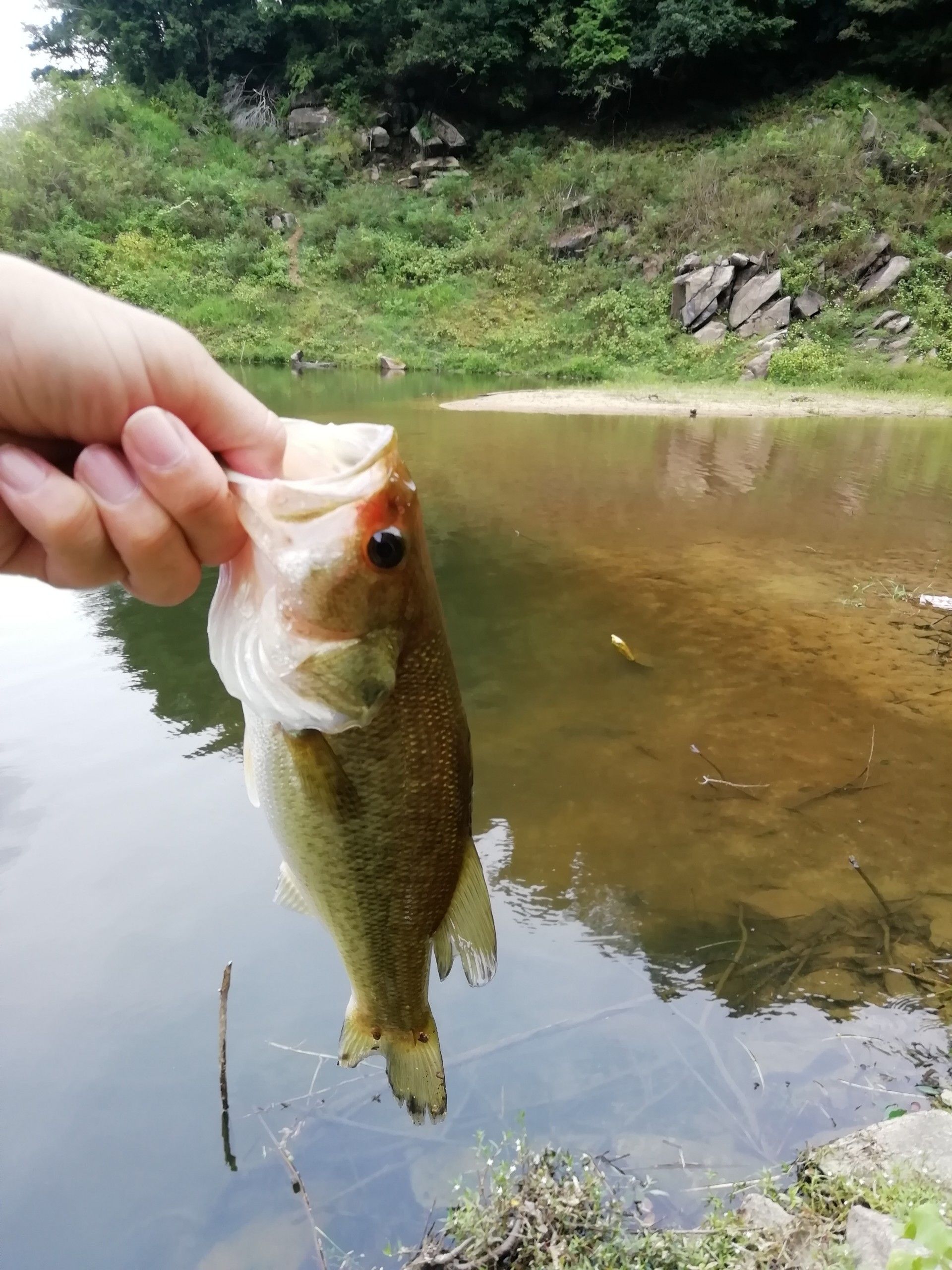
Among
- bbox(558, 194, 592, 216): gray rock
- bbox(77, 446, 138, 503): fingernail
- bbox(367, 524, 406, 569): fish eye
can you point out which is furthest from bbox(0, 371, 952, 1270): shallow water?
bbox(558, 194, 592, 216): gray rock

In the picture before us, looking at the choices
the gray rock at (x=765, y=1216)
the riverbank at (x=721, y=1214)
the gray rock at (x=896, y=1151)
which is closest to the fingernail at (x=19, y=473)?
the riverbank at (x=721, y=1214)

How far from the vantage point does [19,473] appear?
1.36 m

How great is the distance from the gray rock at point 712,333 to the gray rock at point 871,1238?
24013 mm

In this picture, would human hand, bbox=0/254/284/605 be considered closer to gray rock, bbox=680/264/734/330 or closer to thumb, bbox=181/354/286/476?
thumb, bbox=181/354/286/476

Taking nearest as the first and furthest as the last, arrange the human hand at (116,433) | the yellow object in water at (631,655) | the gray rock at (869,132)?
the human hand at (116,433) < the yellow object in water at (631,655) < the gray rock at (869,132)

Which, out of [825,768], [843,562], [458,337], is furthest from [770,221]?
[825,768]

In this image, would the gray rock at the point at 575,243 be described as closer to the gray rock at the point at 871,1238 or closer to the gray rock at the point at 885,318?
the gray rock at the point at 885,318

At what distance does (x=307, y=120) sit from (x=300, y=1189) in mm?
41302

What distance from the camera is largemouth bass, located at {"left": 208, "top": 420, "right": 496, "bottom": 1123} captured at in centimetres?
144

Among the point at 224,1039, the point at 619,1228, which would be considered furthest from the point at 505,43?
the point at 619,1228

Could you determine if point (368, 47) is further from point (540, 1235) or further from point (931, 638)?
point (540, 1235)

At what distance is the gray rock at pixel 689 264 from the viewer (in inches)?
987

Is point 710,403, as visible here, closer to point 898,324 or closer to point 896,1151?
point 898,324

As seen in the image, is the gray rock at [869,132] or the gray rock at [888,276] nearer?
the gray rock at [888,276]
